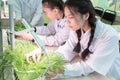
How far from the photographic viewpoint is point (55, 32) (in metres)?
2.44

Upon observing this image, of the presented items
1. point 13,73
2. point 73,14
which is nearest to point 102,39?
point 73,14

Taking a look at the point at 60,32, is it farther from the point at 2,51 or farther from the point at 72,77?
the point at 2,51

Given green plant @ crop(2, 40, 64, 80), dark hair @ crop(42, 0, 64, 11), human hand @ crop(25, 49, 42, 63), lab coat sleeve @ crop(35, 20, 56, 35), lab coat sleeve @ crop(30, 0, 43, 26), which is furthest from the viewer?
lab coat sleeve @ crop(30, 0, 43, 26)

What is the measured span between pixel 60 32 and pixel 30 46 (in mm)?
1002

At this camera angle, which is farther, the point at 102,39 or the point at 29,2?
the point at 29,2

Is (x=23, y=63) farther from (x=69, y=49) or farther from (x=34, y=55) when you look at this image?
(x=69, y=49)

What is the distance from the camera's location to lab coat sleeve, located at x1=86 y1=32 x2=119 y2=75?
1464mm

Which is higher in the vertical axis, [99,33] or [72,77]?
[99,33]

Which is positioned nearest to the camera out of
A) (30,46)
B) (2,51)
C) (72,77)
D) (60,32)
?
(2,51)

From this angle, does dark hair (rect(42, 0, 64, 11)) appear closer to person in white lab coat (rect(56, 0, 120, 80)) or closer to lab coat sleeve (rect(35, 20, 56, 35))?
lab coat sleeve (rect(35, 20, 56, 35))

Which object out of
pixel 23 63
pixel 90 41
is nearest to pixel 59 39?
pixel 90 41

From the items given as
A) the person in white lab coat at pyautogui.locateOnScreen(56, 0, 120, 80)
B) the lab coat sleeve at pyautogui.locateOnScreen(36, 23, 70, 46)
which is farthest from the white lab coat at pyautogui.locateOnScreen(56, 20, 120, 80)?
the lab coat sleeve at pyautogui.locateOnScreen(36, 23, 70, 46)

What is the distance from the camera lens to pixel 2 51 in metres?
0.95

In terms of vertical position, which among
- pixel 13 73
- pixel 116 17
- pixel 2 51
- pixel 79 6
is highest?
pixel 79 6
